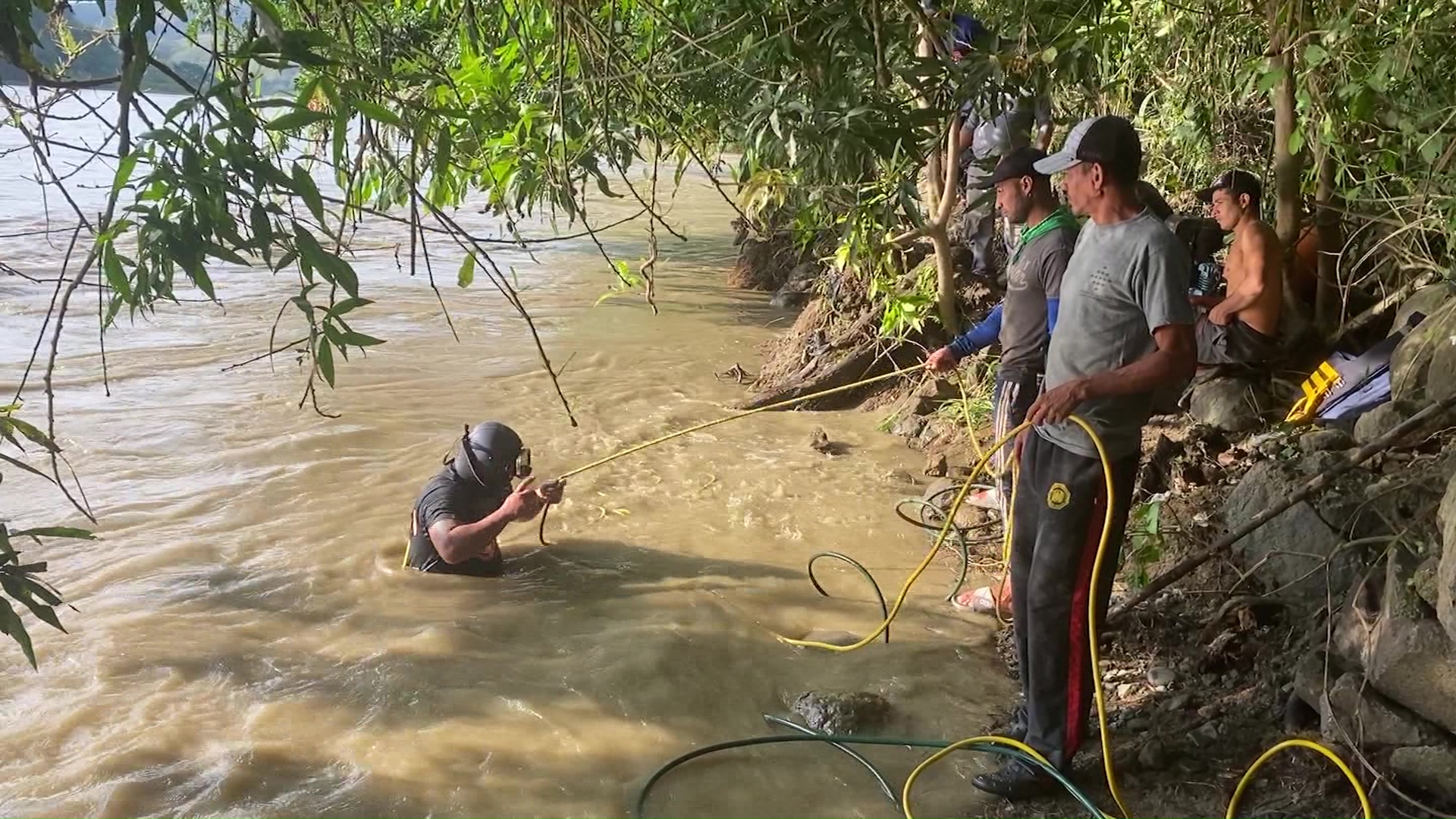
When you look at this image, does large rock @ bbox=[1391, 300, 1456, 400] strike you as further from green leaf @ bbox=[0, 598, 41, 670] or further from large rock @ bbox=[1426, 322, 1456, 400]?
green leaf @ bbox=[0, 598, 41, 670]

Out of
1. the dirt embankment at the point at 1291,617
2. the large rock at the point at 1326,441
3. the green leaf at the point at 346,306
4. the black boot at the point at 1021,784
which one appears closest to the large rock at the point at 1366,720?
the dirt embankment at the point at 1291,617

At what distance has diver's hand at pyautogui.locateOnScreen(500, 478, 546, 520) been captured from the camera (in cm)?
435

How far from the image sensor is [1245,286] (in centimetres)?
524

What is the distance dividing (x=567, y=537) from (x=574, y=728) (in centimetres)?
178

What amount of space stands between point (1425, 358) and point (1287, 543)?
1.22 meters

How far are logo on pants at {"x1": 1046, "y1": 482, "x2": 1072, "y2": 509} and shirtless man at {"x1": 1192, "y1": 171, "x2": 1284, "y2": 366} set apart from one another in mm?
2714

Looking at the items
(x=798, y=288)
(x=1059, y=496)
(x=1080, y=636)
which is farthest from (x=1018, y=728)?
(x=798, y=288)

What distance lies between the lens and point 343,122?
6.04 ft

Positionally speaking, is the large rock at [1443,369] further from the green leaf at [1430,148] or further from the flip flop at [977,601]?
the flip flop at [977,601]

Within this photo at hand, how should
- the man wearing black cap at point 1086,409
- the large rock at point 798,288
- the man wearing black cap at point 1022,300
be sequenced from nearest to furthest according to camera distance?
the man wearing black cap at point 1086,409 → the man wearing black cap at point 1022,300 → the large rock at point 798,288

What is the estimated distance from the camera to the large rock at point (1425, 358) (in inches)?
161

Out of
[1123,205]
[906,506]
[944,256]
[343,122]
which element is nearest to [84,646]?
[343,122]

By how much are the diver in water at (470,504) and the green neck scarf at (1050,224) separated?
2129 mm

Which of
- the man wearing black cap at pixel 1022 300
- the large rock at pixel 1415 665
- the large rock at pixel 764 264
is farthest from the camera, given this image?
the large rock at pixel 764 264
